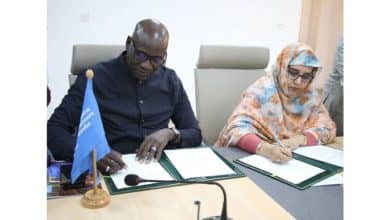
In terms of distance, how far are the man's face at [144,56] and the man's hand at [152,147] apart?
0.29 metres

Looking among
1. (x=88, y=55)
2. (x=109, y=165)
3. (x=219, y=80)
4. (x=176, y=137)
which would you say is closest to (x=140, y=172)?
(x=109, y=165)

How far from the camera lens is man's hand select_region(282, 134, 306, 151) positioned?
1.59 metres

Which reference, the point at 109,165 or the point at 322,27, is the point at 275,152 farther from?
the point at 322,27

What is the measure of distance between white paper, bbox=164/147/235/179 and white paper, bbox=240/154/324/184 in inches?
4.7

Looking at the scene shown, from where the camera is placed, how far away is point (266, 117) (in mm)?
1780

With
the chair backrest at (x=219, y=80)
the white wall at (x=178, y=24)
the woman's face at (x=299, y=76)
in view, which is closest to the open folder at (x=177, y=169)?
the woman's face at (x=299, y=76)

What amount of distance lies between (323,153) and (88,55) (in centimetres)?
120

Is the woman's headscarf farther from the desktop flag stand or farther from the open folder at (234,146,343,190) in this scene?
the desktop flag stand

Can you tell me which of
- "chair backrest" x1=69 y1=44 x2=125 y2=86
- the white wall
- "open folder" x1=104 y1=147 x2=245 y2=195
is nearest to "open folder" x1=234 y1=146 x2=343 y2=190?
"open folder" x1=104 y1=147 x2=245 y2=195

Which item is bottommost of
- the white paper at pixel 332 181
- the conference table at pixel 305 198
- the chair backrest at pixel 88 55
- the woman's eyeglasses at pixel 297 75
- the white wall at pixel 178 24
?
the conference table at pixel 305 198

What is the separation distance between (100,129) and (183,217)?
A: 318 millimetres

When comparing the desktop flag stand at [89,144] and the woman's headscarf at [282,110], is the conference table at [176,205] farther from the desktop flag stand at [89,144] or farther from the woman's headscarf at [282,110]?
the woman's headscarf at [282,110]

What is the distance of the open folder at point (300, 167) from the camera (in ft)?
4.03
